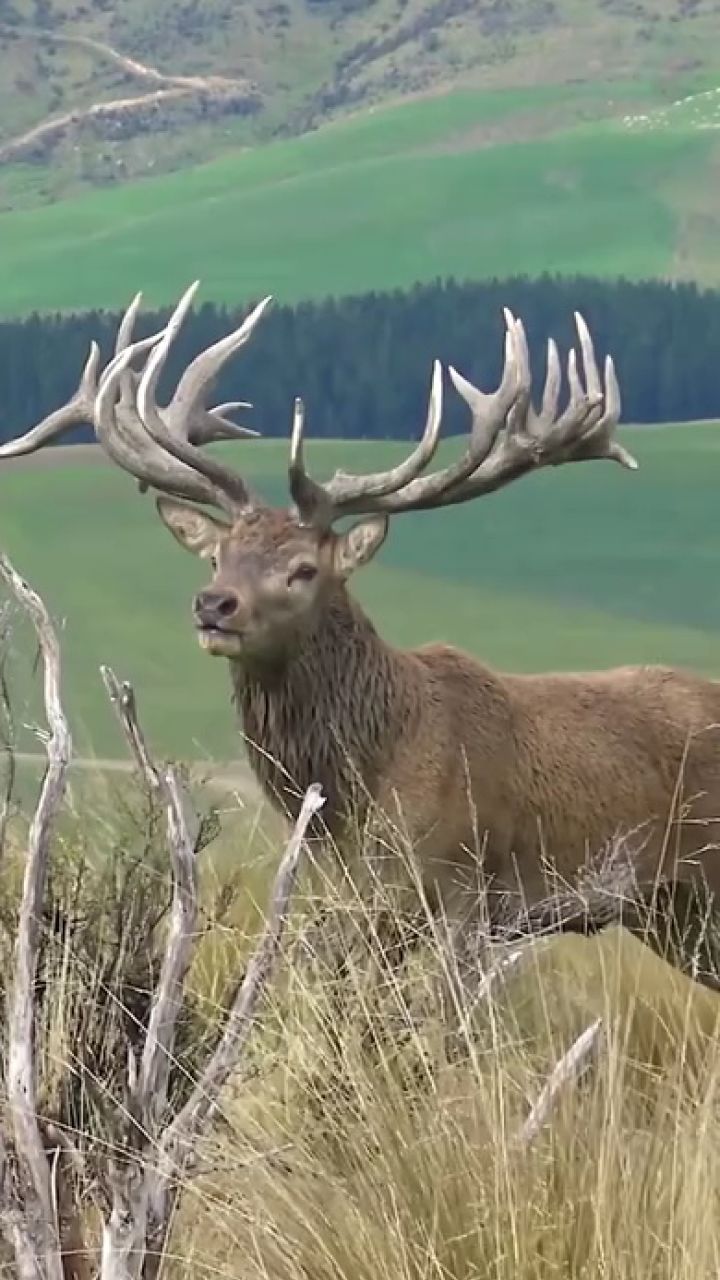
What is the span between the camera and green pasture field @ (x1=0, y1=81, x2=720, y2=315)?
10.8m

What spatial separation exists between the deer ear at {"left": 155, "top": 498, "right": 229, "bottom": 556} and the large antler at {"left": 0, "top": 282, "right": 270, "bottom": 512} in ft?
0.23

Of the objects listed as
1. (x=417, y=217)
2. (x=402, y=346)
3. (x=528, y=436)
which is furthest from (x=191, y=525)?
(x=417, y=217)

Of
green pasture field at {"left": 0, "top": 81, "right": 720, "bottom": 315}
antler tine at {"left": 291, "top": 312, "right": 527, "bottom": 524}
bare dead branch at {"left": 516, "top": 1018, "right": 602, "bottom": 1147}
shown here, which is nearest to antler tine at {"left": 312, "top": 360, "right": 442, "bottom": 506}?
antler tine at {"left": 291, "top": 312, "right": 527, "bottom": 524}

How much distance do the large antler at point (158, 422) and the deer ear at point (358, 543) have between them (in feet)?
0.87

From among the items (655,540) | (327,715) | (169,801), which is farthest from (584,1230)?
(655,540)

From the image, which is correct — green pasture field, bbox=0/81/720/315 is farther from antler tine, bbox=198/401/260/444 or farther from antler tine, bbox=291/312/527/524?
antler tine, bbox=291/312/527/524

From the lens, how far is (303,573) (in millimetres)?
5086

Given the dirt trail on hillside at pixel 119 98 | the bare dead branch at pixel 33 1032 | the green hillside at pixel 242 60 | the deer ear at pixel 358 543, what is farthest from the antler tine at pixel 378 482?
the dirt trail on hillside at pixel 119 98

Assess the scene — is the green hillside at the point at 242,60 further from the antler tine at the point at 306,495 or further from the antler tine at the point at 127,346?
the antler tine at the point at 306,495

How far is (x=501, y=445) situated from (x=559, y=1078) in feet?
7.50

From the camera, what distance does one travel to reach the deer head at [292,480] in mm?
5023

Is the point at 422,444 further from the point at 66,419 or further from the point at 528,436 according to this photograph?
the point at 66,419

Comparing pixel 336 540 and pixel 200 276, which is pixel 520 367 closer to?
pixel 336 540

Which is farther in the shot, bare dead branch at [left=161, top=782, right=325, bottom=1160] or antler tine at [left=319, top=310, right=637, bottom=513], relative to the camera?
antler tine at [left=319, top=310, right=637, bottom=513]
